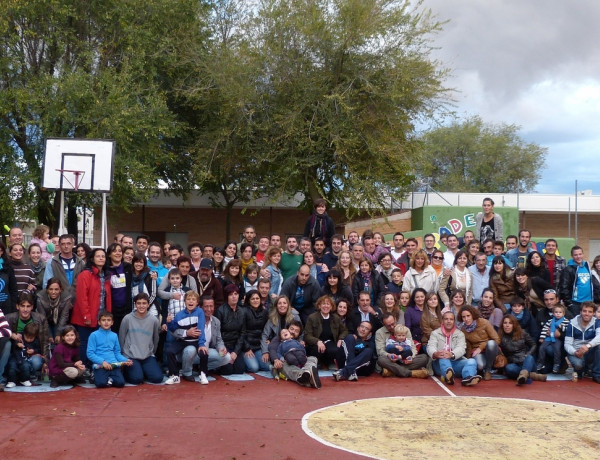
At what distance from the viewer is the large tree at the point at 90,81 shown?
18.0 meters

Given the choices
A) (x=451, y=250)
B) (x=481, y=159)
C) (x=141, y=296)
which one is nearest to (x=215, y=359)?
(x=141, y=296)

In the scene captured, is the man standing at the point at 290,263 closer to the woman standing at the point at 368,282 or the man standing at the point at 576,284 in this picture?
the woman standing at the point at 368,282

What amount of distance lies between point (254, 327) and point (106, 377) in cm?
221

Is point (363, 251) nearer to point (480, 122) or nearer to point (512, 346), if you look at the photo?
point (512, 346)

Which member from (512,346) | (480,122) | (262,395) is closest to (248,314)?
(262,395)

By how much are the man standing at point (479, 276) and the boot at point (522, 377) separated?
1.54 m

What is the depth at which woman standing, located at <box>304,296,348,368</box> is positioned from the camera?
9.55 m

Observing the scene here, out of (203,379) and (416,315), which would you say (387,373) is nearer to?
(416,315)

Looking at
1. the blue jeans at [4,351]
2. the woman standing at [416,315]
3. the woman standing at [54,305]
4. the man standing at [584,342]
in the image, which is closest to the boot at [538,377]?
the man standing at [584,342]

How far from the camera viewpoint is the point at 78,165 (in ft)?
42.5

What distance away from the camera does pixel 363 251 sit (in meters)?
10.8

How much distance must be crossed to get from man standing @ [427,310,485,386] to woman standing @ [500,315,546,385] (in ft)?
2.14

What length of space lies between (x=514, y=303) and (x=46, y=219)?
629 inches

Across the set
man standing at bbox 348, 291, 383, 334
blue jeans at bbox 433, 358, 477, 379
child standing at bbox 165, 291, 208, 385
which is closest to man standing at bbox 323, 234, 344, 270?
man standing at bbox 348, 291, 383, 334
